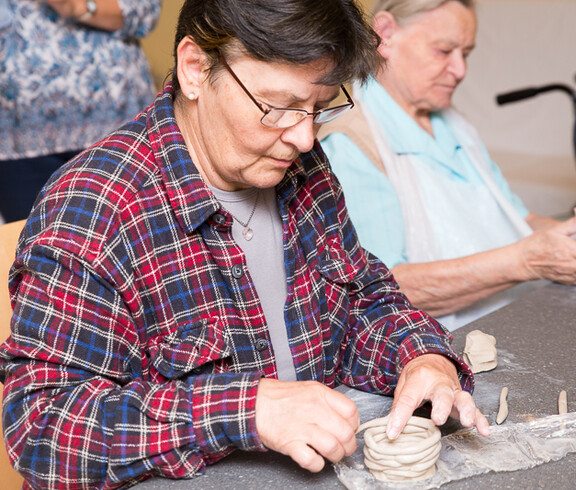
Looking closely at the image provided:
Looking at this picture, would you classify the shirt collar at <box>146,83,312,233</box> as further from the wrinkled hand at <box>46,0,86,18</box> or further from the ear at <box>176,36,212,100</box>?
the wrinkled hand at <box>46,0,86,18</box>

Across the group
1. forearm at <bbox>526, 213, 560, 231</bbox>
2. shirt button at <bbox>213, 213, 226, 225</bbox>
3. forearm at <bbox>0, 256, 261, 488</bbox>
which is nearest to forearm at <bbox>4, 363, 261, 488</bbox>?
forearm at <bbox>0, 256, 261, 488</bbox>

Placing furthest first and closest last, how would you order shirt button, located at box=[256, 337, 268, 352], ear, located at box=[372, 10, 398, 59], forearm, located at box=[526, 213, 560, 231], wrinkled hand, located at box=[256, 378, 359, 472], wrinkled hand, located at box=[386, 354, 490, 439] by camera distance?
forearm, located at box=[526, 213, 560, 231] < ear, located at box=[372, 10, 398, 59] < shirt button, located at box=[256, 337, 268, 352] < wrinkled hand, located at box=[386, 354, 490, 439] < wrinkled hand, located at box=[256, 378, 359, 472]

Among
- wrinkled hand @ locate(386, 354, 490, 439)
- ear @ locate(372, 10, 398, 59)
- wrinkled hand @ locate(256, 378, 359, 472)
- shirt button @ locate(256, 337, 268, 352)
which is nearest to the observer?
wrinkled hand @ locate(256, 378, 359, 472)

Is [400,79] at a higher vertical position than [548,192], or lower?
higher

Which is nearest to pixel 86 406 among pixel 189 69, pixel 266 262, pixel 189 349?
pixel 189 349

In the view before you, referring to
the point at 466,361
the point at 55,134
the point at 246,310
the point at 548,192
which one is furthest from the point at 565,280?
the point at 548,192

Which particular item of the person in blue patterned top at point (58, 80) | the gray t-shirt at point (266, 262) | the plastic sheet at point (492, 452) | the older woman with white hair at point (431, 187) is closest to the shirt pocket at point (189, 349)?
the gray t-shirt at point (266, 262)

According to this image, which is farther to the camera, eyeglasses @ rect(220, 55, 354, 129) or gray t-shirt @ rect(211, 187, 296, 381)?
gray t-shirt @ rect(211, 187, 296, 381)

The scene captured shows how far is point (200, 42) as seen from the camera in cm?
100

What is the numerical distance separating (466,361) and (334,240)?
295mm

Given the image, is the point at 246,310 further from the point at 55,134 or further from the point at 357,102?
the point at 55,134

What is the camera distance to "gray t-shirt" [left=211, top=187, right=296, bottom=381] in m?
1.14

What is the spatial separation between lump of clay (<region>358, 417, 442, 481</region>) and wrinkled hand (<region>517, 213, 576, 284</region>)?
785 mm

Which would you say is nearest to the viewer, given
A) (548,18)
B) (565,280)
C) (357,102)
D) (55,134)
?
(565,280)
